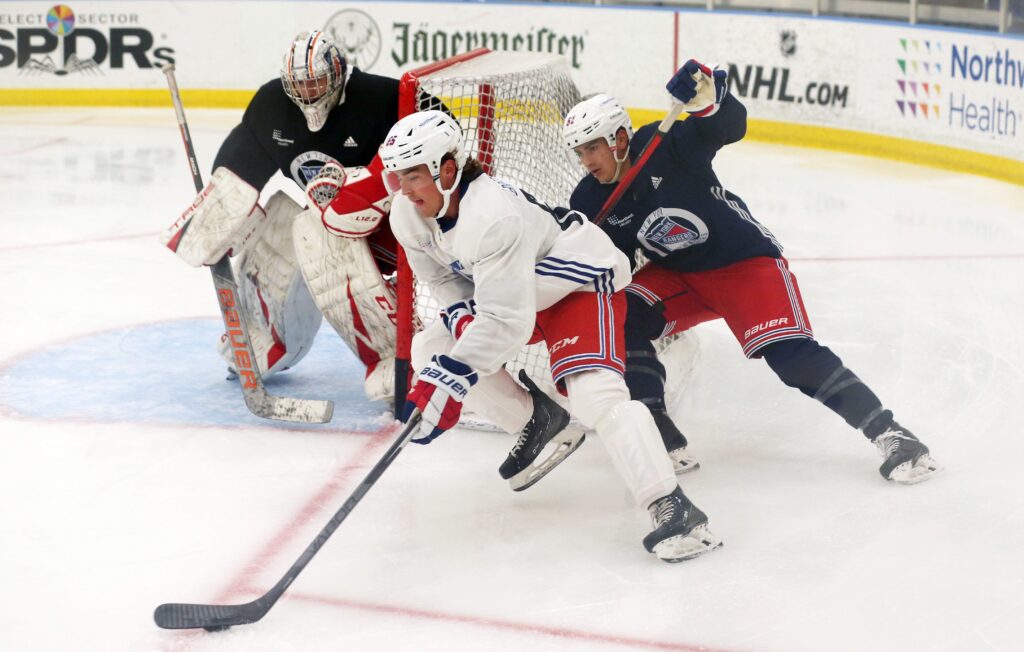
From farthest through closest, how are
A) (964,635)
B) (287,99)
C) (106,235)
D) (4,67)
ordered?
(4,67), (106,235), (287,99), (964,635)

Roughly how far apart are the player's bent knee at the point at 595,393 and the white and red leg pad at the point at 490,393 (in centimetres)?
21

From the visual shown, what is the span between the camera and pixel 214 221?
131 inches

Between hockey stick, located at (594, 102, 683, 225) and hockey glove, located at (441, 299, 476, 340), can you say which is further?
hockey stick, located at (594, 102, 683, 225)

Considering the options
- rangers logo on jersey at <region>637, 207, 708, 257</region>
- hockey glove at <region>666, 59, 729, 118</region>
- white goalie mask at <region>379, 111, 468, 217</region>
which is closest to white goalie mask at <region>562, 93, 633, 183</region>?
hockey glove at <region>666, 59, 729, 118</region>

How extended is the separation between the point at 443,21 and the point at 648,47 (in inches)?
50.9

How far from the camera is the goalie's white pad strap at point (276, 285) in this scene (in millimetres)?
3557

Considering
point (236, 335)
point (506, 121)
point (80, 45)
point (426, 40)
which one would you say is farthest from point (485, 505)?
point (80, 45)

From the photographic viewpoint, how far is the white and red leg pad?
2.73m

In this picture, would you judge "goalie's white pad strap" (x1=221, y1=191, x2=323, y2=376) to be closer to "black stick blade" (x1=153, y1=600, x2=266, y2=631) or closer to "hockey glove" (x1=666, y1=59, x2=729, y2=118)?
"hockey glove" (x1=666, y1=59, x2=729, y2=118)

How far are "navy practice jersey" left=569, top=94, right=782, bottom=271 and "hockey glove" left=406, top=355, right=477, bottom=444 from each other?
2.34 feet

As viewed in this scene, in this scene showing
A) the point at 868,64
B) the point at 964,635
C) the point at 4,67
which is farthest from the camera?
the point at 4,67

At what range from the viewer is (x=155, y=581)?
2455mm

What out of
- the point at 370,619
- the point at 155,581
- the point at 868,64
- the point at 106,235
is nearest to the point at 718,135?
the point at 370,619

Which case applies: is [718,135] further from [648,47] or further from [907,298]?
[648,47]
